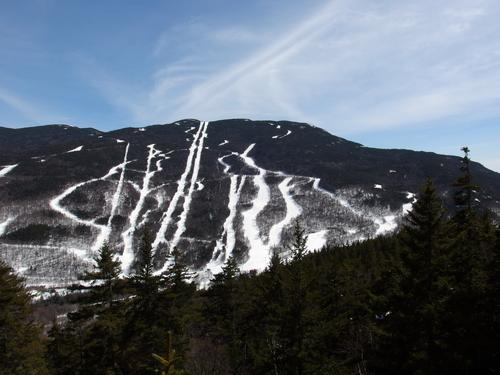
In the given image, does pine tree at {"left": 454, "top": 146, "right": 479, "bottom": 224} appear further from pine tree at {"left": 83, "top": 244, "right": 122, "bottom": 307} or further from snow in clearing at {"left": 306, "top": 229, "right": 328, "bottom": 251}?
snow in clearing at {"left": 306, "top": 229, "right": 328, "bottom": 251}

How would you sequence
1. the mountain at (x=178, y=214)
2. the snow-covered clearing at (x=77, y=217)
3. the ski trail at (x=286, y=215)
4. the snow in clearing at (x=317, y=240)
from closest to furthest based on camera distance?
the snow in clearing at (x=317, y=240), the mountain at (x=178, y=214), the ski trail at (x=286, y=215), the snow-covered clearing at (x=77, y=217)

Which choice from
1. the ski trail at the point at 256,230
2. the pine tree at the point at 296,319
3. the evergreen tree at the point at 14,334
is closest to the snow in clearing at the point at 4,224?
the ski trail at the point at 256,230

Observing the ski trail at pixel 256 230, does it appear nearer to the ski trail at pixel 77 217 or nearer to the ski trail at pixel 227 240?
the ski trail at pixel 227 240

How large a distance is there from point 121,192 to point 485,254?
167 m

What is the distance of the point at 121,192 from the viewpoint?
582ft

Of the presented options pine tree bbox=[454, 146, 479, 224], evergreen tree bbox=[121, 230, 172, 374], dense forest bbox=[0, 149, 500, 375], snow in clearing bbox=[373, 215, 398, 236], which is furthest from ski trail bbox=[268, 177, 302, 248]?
dense forest bbox=[0, 149, 500, 375]

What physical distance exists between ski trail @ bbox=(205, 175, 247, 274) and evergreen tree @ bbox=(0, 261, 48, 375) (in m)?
89.0

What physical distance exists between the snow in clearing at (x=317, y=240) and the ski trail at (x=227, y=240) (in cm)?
2350

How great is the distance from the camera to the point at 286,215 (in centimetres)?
15600

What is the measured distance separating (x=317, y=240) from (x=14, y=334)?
383 ft

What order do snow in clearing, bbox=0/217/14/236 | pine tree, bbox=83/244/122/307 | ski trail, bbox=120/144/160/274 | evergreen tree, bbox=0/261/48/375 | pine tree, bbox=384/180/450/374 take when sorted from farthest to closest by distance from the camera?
snow in clearing, bbox=0/217/14/236 → ski trail, bbox=120/144/160/274 → pine tree, bbox=83/244/122/307 → evergreen tree, bbox=0/261/48/375 → pine tree, bbox=384/180/450/374

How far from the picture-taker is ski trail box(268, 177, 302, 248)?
135 metres

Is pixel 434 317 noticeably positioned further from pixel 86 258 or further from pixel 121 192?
pixel 121 192

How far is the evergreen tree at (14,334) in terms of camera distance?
65.4ft
